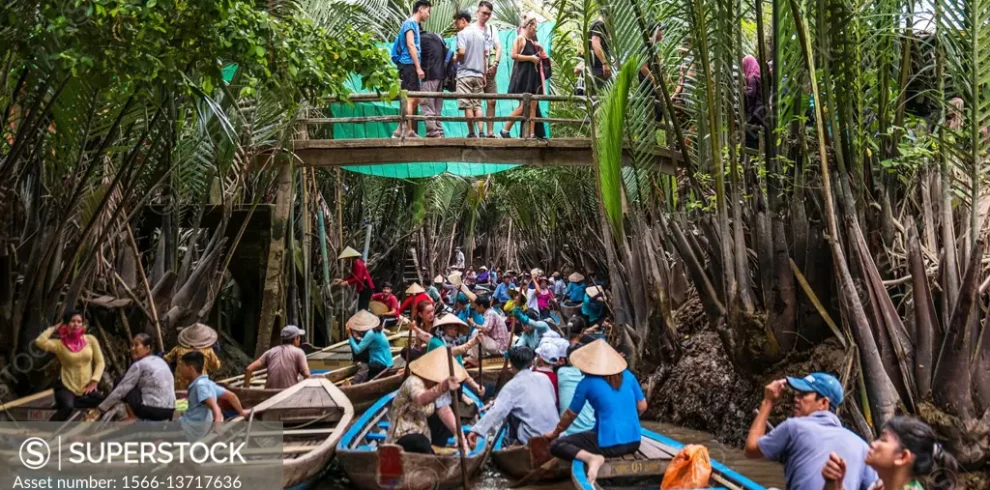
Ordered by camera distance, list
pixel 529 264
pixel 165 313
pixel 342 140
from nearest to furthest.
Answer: pixel 165 313, pixel 342 140, pixel 529 264

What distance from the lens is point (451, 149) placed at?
1321 cm

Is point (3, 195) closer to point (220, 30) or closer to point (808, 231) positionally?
point (220, 30)

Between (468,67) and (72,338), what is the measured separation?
733cm

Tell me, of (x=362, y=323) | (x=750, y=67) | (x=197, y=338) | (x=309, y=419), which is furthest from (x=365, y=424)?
(x=750, y=67)

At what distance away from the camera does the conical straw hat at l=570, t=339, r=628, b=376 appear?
6.85 meters

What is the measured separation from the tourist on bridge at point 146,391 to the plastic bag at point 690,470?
3.75 m

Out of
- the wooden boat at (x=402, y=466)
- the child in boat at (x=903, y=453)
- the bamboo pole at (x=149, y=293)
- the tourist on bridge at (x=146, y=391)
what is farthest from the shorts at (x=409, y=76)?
the child in boat at (x=903, y=453)

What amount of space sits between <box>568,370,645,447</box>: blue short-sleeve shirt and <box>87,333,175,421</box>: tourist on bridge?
306 centimetres

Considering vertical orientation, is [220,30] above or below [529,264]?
above

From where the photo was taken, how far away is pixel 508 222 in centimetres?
4309

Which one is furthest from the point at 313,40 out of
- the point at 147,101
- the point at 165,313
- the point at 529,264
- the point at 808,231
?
the point at 529,264

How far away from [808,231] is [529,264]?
29821 millimetres

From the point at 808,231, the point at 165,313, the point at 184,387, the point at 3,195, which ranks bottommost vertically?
the point at 184,387

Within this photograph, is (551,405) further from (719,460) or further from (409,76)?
(409,76)
